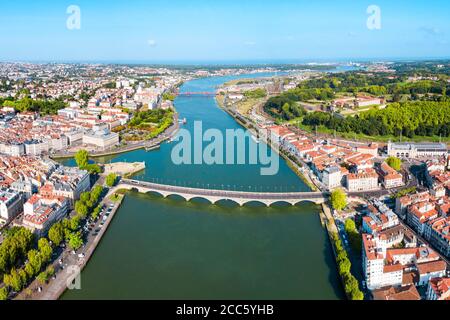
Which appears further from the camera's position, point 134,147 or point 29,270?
point 134,147

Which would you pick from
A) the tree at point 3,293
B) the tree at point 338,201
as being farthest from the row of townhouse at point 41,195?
the tree at point 338,201

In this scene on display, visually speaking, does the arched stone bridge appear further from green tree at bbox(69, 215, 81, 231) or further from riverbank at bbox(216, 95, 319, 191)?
green tree at bbox(69, 215, 81, 231)

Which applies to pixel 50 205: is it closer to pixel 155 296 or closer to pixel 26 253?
pixel 26 253

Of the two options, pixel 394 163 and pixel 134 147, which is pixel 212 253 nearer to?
pixel 394 163

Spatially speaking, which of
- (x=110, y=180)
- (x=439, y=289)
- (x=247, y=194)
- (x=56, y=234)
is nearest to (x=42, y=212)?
(x=56, y=234)

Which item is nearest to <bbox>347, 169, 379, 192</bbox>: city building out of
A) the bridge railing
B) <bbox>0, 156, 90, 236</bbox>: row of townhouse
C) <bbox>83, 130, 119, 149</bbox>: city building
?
the bridge railing

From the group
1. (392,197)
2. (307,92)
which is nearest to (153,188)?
(392,197)

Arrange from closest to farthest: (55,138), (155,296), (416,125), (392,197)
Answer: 1. (155,296)
2. (392,197)
3. (55,138)
4. (416,125)
